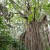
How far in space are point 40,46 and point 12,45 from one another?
29.4 inches

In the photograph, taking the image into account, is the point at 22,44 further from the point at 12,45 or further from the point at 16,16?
the point at 16,16

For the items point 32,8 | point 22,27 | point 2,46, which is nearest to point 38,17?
point 32,8

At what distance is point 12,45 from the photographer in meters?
4.46

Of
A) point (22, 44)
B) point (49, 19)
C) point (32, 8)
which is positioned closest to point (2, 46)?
point (22, 44)

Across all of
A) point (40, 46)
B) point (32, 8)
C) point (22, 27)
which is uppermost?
point (32, 8)

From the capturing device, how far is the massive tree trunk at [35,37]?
4.65 metres

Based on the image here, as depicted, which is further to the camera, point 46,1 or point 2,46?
point 46,1

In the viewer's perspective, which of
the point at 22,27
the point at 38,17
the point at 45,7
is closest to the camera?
the point at 45,7

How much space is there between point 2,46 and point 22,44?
0.73 m

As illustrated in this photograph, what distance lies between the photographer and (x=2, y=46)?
414cm

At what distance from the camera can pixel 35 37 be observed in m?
4.66

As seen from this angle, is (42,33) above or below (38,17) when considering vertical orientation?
below

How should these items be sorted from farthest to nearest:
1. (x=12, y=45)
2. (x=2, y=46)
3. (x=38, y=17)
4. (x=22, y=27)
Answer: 1. (x=22, y=27)
2. (x=38, y=17)
3. (x=12, y=45)
4. (x=2, y=46)

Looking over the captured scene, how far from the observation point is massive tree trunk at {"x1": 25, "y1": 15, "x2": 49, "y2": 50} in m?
4.65
